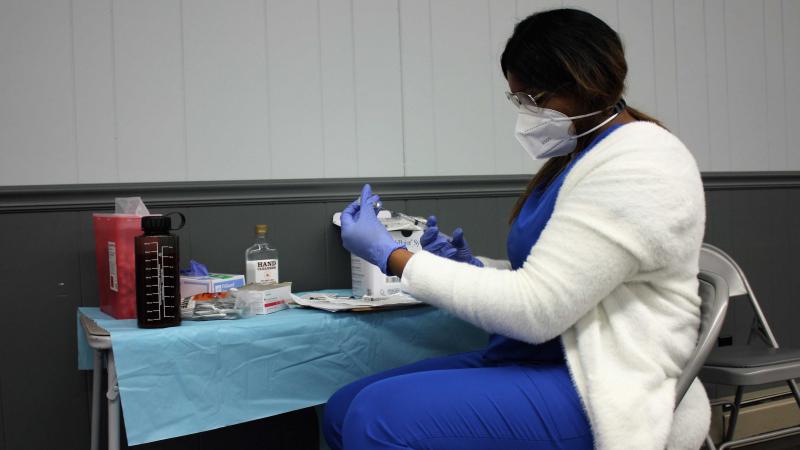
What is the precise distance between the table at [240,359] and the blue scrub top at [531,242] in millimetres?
307

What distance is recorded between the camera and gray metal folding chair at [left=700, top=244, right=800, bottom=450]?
72.1 inches

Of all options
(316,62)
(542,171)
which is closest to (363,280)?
(542,171)

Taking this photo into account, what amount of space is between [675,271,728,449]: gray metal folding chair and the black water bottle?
3.23 ft

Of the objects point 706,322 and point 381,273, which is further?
point 381,273

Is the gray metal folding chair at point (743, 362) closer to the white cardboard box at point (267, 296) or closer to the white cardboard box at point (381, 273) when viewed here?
the white cardboard box at point (381, 273)

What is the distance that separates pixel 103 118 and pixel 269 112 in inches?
18.2

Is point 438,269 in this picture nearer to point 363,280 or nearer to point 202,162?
point 363,280

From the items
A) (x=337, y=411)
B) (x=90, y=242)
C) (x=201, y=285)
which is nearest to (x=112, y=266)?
(x=201, y=285)

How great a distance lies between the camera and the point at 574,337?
1.12 meters

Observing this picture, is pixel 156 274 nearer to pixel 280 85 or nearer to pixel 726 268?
pixel 280 85

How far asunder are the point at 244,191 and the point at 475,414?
46.1 inches

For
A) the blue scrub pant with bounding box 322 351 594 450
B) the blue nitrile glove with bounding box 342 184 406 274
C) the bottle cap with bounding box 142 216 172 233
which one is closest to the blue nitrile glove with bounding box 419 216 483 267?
the blue nitrile glove with bounding box 342 184 406 274

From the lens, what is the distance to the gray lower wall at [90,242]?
5.74ft

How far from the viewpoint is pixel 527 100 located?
4.37ft
